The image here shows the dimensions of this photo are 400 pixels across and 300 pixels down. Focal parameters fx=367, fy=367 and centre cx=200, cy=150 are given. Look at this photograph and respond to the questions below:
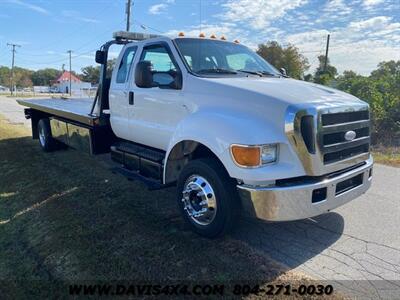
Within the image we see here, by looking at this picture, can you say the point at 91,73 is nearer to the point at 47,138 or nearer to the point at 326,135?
the point at 47,138

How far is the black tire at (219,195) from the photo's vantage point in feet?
12.0

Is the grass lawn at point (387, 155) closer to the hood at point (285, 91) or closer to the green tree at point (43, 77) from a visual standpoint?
the hood at point (285, 91)

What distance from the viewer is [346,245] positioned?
154 inches

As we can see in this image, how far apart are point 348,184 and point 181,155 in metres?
1.93

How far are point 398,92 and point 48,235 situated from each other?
11.0 m

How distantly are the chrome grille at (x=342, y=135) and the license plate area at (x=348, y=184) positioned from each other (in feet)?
0.78

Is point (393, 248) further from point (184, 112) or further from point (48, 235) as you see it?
point (48, 235)

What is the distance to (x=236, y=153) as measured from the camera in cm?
346

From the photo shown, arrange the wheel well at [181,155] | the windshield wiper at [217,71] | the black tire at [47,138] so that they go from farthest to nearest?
the black tire at [47,138], the windshield wiper at [217,71], the wheel well at [181,155]

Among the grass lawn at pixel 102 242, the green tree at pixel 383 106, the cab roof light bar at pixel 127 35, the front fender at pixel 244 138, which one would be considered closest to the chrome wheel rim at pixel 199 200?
the grass lawn at pixel 102 242

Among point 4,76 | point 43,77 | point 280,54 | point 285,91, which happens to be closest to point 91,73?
point 280,54

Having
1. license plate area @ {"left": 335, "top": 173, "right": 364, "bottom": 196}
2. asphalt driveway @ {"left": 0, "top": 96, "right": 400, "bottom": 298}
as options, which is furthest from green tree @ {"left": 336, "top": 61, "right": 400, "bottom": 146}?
license plate area @ {"left": 335, "top": 173, "right": 364, "bottom": 196}

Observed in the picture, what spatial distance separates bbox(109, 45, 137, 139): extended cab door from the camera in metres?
5.51

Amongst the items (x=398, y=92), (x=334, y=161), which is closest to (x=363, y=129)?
(x=334, y=161)
